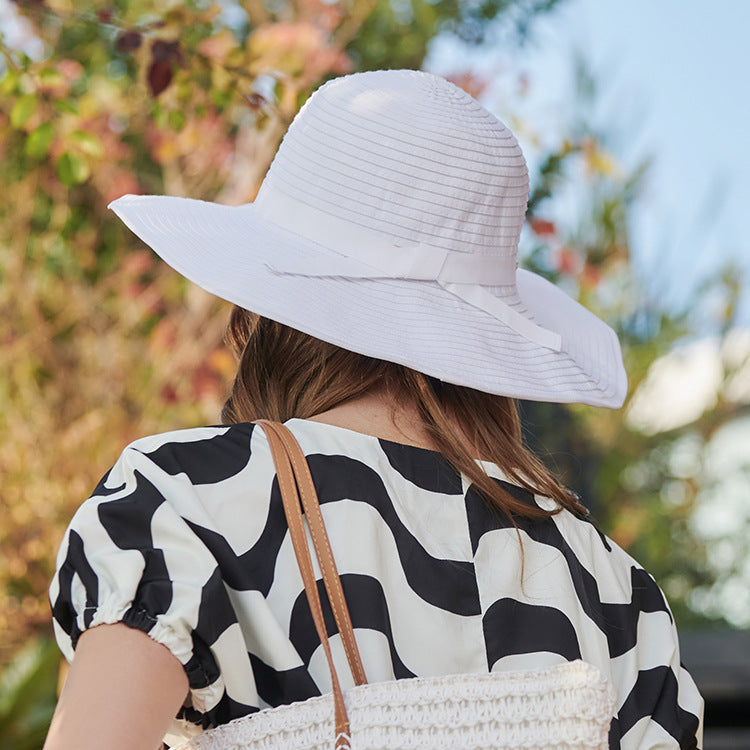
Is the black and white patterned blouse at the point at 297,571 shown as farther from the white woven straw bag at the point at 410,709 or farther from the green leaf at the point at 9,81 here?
the green leaf at the point at 9,81

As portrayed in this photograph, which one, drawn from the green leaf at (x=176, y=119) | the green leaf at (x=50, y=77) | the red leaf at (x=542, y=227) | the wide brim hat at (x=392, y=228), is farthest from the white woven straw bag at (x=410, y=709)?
the red leaf at (x=542, y=227)

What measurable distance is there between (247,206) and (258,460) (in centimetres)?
51

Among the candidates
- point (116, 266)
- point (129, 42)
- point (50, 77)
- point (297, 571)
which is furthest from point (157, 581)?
point (116, 266)

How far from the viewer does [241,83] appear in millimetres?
2350

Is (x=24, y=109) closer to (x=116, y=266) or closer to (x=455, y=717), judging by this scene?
(x=455, y=717)

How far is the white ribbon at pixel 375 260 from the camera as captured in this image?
3.86ft

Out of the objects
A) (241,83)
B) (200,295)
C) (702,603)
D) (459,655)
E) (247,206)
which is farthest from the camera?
(702,603)

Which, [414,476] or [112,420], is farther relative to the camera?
[112,420]

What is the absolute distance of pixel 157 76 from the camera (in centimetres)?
204

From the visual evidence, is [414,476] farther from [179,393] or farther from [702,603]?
[702,603]

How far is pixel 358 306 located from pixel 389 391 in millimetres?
106

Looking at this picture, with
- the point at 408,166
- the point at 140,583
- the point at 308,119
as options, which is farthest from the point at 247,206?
the point at 140,583

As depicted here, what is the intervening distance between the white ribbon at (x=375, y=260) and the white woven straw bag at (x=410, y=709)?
0.30m

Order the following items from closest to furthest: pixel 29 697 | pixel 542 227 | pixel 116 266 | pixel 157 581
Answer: pixel 157 581 < pixel 29 697 < pixel 542 227 < pixel 116 266
